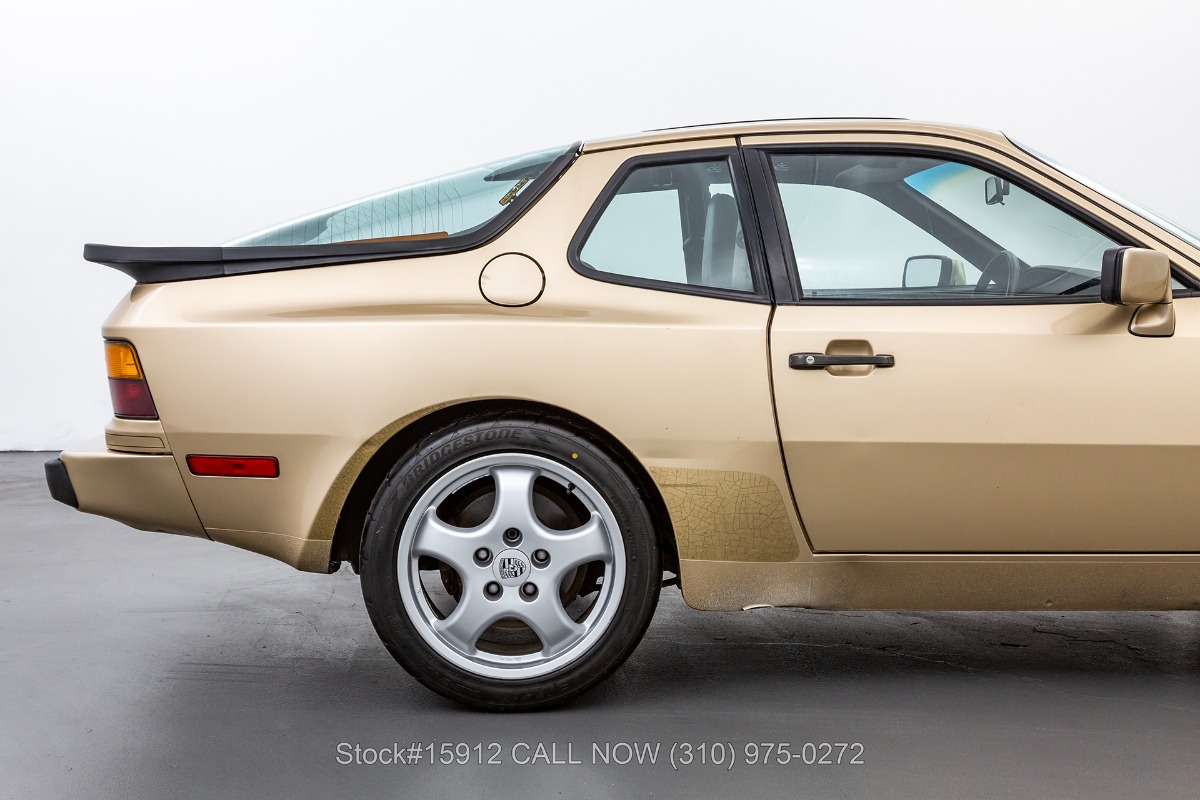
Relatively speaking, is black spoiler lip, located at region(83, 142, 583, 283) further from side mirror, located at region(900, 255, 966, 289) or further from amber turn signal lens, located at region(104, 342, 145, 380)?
side mirror, located at region(900, 255, 966, 289)

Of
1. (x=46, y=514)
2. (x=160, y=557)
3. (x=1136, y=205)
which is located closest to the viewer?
(x=1136, y=205)

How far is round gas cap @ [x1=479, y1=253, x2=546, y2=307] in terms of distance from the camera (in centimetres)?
234

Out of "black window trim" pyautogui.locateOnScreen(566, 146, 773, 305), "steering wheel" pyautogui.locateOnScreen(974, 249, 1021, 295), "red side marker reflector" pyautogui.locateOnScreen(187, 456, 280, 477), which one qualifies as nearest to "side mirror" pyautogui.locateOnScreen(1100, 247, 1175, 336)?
"steering wheel" pyautogui.locateOnScreen(974, 249, 1021, 295)

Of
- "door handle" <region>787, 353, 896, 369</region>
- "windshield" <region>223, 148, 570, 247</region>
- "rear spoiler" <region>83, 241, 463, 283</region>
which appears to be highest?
"windshield" <region>223, 148, 570, 247</region>

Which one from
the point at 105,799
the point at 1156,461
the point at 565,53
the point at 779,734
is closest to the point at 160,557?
the point at 105,799

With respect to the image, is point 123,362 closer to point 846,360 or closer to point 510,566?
point 510,566

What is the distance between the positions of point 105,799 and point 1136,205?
103 inches

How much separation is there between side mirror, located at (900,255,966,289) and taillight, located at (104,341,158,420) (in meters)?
1.78

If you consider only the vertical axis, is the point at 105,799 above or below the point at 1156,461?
below

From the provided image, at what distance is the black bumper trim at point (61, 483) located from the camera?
2.47 meters

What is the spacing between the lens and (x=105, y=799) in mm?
2010

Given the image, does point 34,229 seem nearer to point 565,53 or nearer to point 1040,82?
point 565,53

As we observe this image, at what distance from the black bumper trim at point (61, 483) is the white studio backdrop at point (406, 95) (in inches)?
181

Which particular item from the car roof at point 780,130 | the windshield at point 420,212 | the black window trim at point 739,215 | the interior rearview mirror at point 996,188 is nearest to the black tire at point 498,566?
the black window trim at point 739,215
